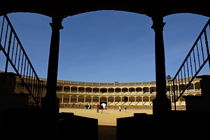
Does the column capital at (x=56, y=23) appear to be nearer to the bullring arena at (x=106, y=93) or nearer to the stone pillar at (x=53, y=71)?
the stone pillar at (x=53, y=71)

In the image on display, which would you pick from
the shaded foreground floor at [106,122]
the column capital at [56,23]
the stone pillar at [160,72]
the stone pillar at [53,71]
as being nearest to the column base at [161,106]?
the stone pillar at [160,72]

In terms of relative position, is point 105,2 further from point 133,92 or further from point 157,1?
point 133,92

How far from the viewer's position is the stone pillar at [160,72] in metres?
4.25

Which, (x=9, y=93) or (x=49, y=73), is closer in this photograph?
(x=9, y=93)

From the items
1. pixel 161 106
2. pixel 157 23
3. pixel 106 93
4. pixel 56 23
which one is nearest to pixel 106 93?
pixel 106 93

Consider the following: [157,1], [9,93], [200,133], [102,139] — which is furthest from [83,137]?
[157,1]

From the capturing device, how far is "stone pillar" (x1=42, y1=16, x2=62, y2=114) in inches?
172

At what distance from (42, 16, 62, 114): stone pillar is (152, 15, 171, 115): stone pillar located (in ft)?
9.69

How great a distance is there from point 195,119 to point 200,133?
28cm

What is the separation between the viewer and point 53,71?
466 centimetres

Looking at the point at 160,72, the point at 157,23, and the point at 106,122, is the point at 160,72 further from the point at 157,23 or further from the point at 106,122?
the point at 106,122

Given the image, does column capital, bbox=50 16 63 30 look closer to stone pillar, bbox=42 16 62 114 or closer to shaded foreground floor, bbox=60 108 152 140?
stone pillar, bbox=42 16 62 114

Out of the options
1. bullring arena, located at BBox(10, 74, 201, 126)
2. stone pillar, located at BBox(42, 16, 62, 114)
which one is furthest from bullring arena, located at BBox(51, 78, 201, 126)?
stone pillar, located at BBox(42, 16, 62, 114)

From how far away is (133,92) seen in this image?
48500 millimetres
